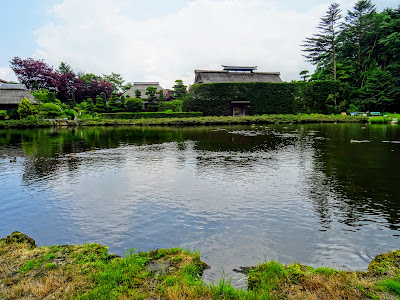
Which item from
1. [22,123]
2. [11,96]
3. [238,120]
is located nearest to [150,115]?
[238,120]

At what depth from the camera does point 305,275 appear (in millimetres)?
4418

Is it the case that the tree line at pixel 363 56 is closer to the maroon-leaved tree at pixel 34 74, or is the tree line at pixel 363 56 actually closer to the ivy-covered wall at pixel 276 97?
the ivy-covered wall at pixel 276 97

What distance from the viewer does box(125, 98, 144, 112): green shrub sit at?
5266 cm

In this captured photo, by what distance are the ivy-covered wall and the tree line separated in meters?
2.63

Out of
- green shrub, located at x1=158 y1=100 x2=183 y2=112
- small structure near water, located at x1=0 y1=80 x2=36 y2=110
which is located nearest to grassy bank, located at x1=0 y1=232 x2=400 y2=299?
green shrub, located at x1=158 y1=100 x2=183 y2=112

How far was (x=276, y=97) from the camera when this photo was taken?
53.4 m

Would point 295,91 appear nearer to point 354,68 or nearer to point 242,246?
point 354,68

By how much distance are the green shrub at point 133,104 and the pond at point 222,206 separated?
37.8 m

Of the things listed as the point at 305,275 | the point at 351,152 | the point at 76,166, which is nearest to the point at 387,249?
the point at 305,275

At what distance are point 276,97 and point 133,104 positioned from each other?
87.3 feet

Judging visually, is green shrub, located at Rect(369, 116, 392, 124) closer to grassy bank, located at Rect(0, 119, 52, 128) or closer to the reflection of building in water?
the reflection of building in water

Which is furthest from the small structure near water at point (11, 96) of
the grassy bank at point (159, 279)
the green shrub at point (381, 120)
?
the green shrub at point (381, 120)

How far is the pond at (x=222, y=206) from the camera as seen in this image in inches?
237

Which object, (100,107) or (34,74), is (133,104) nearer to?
(100,107)
